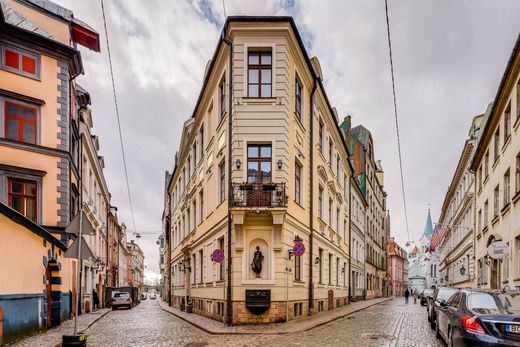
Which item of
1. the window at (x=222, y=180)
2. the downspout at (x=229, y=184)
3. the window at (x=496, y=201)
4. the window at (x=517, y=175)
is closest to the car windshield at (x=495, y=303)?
the downspout at (x=229, y=184)

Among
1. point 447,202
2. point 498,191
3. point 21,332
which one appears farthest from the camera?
point 447,202

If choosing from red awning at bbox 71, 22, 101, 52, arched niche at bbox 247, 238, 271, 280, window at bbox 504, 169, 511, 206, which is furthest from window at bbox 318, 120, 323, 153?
red awning at bbox 71, 22, 101, 52

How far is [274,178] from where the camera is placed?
17562 mm

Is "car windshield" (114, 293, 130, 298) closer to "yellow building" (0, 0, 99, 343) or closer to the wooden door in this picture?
"yellow building" (0, 0, 99, 343)

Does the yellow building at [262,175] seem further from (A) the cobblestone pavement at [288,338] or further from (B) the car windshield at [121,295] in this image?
(B) the car windshield at [121,295]

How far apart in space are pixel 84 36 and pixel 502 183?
67.9 feet

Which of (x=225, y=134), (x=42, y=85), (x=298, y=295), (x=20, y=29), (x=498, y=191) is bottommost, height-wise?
(x=298, y=295)

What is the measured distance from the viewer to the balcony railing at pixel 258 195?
1709 cm

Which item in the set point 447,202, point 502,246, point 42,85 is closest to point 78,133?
point 42,85

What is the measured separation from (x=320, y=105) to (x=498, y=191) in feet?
30.9

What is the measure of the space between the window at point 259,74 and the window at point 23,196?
31.9ft

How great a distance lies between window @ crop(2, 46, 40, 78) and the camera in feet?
60.1

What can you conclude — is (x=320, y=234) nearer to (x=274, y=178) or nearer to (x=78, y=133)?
(x=274, y=178)

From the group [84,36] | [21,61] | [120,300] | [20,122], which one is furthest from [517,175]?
[120,300]
